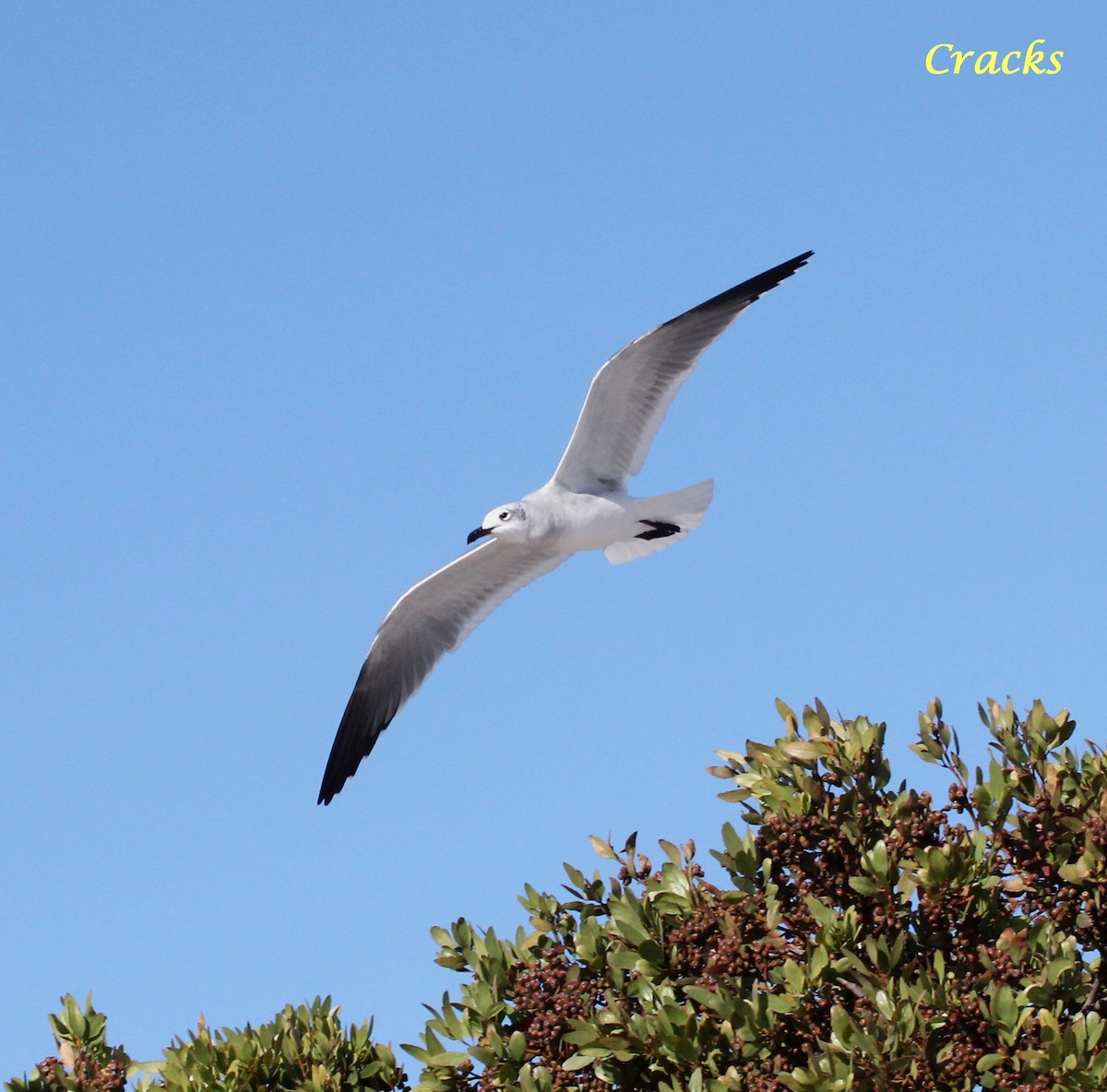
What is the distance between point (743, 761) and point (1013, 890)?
1317mm

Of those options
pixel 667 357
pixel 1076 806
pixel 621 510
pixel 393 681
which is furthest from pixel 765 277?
pixel 1076 806

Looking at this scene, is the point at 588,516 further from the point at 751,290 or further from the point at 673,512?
the point at 751,290

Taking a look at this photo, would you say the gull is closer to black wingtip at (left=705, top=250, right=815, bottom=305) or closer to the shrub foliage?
black wingtip at (left=705, top=250, right=815, bottom=305)

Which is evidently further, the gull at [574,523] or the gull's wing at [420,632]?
the gull's wing at [420,632]

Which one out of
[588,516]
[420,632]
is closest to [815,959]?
[588,516]

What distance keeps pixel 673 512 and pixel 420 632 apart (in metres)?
2.51

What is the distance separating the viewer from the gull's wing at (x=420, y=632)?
12320 mm

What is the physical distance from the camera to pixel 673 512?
11.6 m

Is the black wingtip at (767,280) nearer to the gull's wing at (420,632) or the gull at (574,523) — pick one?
the gull at (574,523)

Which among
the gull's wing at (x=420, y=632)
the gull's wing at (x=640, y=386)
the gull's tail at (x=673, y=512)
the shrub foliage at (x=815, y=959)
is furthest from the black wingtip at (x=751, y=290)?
the shrub foliage at (x=815, y=959)

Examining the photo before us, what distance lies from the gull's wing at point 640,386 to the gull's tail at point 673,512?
0.31 meters

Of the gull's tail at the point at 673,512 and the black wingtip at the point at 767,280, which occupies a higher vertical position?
the black wingtip at the point at 767,280

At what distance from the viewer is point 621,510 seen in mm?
11391

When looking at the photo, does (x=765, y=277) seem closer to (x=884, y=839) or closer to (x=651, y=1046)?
(x=884, y=839)
